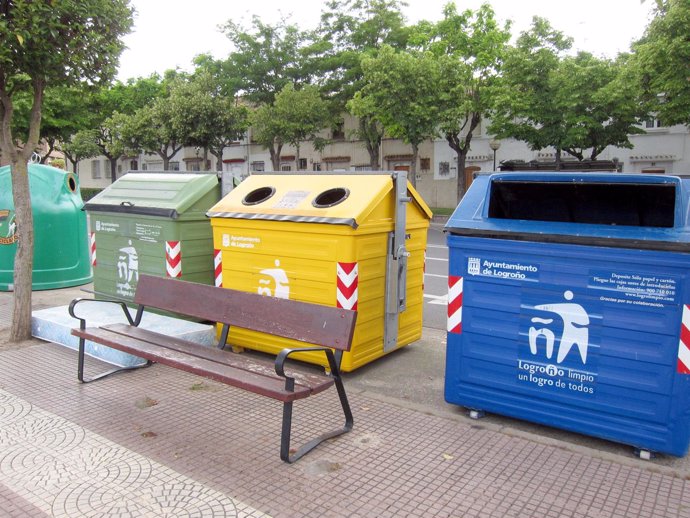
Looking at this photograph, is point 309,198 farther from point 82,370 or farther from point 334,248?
point 82,370

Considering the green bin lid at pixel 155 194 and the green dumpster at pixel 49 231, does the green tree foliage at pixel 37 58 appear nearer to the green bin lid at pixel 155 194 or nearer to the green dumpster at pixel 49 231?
the green bin lid at pixel 155 194

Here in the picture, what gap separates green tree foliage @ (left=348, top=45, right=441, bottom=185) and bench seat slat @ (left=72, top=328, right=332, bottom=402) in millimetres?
17474

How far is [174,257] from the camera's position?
20.1ft

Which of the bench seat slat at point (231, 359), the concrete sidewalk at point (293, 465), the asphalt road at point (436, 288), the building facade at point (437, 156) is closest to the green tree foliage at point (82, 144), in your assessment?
the building facade at point (437, 156)

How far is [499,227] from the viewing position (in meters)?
3.78

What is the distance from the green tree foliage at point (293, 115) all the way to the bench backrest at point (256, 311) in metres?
22.3

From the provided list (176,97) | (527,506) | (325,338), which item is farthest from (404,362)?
(176,97)

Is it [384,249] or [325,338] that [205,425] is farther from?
[384,249]

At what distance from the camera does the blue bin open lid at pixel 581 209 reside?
10.9ft

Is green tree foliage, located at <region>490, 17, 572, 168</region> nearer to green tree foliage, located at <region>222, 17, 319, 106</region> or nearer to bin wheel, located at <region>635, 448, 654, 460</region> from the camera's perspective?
green tree foliage, located at <region>222, 17, 319, 106</region>

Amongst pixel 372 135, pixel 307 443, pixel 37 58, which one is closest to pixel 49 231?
pixel 37 58

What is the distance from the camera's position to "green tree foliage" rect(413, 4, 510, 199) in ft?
67.5

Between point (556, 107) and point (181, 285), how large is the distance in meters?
18.0

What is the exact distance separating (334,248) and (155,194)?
9.15 ft
